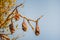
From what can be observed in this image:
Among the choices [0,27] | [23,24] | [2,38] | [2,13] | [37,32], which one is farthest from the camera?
[2,13]

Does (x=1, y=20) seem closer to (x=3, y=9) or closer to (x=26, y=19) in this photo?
(x=3, y=9)

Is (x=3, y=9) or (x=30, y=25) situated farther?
(x=3, y=9)

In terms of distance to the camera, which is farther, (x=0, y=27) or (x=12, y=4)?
(x=12, y=4)

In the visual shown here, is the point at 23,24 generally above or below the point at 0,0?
below

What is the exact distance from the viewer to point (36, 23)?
649 cm

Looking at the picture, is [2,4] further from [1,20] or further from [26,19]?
[26,19]

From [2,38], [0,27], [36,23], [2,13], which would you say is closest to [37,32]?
[36,23]

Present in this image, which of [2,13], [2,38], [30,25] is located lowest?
[2,38]

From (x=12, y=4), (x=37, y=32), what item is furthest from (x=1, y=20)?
(x=37, y=32)

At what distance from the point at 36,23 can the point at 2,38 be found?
2.16 meters

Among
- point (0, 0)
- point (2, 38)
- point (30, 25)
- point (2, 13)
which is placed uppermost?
point (0, 0)

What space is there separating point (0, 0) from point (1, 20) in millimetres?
Result: 1105

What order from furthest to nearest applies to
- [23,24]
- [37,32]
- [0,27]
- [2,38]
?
[0,27], [2,38], [23,24], [37,32]

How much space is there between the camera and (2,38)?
7906 millimetres
